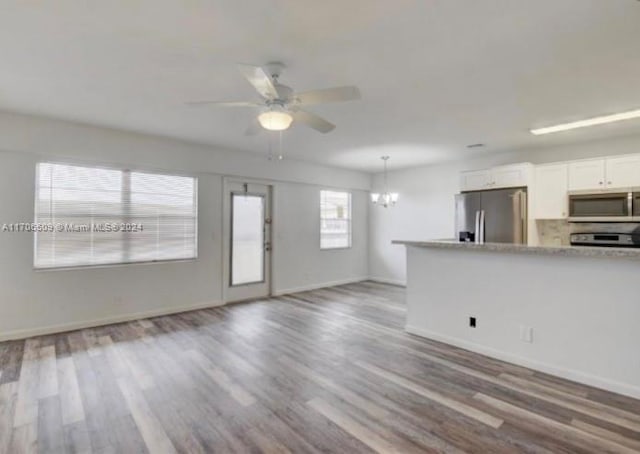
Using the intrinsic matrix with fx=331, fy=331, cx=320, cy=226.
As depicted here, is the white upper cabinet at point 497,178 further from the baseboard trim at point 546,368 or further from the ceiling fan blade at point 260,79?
the ceiling fan blade at point 260,79

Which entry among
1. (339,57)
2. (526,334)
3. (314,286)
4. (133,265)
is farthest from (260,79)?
(314,286)

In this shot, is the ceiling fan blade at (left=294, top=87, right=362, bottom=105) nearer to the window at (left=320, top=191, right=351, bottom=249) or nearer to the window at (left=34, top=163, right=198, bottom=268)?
the window at (left=34, top=163, right=198, bottom=268)

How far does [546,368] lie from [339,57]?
325 centimetres

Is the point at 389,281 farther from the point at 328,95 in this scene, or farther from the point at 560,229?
the point at 328,95

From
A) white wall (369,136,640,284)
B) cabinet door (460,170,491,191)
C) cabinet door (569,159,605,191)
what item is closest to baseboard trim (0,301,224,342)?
white wall (369,136,640,284)

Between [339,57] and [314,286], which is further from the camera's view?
[314,286]

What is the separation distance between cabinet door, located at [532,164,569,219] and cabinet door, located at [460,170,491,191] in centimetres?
73

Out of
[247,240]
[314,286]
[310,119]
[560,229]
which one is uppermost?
[310,119]

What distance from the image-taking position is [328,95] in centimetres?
241

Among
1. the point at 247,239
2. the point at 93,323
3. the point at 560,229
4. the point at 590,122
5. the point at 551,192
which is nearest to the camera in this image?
the point at 590,122

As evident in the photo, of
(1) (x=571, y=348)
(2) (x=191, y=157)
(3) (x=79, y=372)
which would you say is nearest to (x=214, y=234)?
(2) (x=191, y=157)

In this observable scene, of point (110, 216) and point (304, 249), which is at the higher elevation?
point (110, 216)

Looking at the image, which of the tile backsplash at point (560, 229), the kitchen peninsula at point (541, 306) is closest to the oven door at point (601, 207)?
the tile backsplash at point (560, 229)

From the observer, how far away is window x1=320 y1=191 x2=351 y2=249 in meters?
7.27
